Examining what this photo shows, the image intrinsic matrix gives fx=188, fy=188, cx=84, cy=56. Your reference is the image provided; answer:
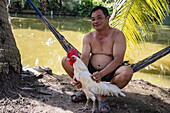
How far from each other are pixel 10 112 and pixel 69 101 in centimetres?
64

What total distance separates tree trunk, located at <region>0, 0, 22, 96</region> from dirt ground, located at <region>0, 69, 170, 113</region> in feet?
0.40

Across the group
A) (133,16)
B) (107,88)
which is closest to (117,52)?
(107,88)

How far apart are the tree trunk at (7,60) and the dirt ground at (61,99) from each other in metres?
0.12

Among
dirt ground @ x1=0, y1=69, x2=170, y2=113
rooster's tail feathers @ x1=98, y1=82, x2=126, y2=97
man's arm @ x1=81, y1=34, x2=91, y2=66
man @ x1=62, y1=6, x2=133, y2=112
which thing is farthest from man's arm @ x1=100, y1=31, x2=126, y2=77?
dirt ground @ x1=0, y1=69, x2=170, y2=113

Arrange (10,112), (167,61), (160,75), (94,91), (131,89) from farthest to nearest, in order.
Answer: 1. (167,61)
2. (160,75)
3. (131,89)
4. (94,91)
5. (10,112)

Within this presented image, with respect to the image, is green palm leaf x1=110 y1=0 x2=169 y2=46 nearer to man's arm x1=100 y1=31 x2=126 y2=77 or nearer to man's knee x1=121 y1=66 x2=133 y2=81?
man's arm x1=100 y1=31 x2=126 y2=77

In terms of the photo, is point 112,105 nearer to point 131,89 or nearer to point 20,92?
point 131,89

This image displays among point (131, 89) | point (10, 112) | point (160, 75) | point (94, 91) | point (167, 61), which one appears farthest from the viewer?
point (167, 61)

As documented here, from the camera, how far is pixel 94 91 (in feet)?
5.86

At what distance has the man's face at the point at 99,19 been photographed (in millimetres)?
1919

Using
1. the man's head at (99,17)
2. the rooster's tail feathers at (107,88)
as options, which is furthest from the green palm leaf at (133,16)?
the rooster's tail feathers at (107,88)

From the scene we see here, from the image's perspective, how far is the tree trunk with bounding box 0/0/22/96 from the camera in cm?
195

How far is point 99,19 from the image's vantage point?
1.94m

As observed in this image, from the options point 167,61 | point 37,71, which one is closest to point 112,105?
point 37,71
